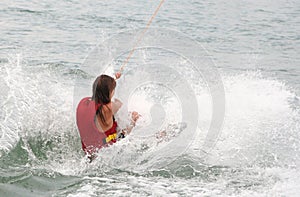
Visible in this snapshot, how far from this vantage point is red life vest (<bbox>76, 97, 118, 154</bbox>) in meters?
6.19

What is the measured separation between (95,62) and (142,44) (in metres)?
2.07

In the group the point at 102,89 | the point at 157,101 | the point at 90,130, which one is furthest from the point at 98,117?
the point at 157,101

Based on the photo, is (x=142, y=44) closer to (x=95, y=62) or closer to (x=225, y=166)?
(x=95, y=62)

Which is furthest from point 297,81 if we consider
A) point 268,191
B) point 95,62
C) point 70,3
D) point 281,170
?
point 70,3

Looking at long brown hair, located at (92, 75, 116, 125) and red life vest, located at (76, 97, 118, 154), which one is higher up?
long brown hair, located at (92, 75, 116, 125)

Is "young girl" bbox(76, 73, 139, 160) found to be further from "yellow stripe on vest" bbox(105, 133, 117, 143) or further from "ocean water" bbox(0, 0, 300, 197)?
"ocean water" bbox(0, 0, 300, 197)

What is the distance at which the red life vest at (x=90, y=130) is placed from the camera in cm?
619

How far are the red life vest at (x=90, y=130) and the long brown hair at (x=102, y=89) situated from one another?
0.07 meters

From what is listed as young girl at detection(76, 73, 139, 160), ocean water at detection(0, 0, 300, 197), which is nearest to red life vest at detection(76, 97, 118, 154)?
young girl at detection(76, 73, 139, 160)

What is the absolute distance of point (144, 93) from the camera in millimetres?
9570

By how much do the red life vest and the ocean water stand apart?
0.52 ft

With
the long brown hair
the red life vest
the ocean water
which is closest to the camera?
the ocean water

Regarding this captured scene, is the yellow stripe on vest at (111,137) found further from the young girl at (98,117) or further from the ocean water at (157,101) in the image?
the ocean water at (157,101)

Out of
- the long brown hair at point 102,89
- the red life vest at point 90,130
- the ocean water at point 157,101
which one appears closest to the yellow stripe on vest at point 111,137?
the red life vest at point 90,130
